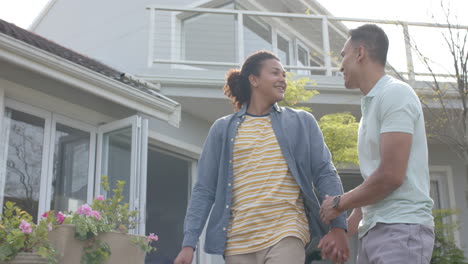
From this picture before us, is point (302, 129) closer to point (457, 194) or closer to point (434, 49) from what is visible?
point (434, 49)

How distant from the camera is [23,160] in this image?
575 cm

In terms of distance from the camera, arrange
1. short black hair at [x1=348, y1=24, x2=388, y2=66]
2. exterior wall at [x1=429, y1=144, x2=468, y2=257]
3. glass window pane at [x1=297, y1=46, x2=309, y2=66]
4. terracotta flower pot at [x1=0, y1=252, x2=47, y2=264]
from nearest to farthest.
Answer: short black hair at [x1=348, y1=24, x2=388, y2=66] → terracotta flower pot at [x1=0, y1=252, x2=47, y2=264] → exterior wall at [x1=429, y1=144, x2=468, y2=257] → glass window pane at [x1=297, y1=46, x2=309, y2=66]

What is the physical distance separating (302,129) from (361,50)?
0.53 metres

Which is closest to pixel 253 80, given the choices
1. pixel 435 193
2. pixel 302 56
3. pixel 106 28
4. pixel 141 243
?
pixel 141 243

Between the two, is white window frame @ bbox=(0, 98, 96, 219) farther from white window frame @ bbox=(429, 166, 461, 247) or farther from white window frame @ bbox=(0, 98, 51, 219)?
white window frame @ bbox=(429, 166, 461, 247)

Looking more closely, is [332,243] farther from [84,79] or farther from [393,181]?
[84,79]

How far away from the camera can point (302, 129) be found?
9.41 ft

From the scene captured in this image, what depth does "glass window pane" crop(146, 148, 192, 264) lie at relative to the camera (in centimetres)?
847

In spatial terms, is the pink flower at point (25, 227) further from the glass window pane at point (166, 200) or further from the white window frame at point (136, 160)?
the glass window pane at point (166, 200)

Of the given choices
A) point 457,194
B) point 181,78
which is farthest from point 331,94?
point 457,194

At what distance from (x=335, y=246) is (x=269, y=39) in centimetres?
873

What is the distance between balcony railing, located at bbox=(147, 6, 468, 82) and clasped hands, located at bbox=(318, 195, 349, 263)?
18.1 feet

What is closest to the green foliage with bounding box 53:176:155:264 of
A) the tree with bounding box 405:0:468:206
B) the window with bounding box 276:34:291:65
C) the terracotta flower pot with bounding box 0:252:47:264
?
the terracotta flower pot with bounding box 0:252:47:264

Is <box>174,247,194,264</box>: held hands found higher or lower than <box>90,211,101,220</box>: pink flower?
lower
